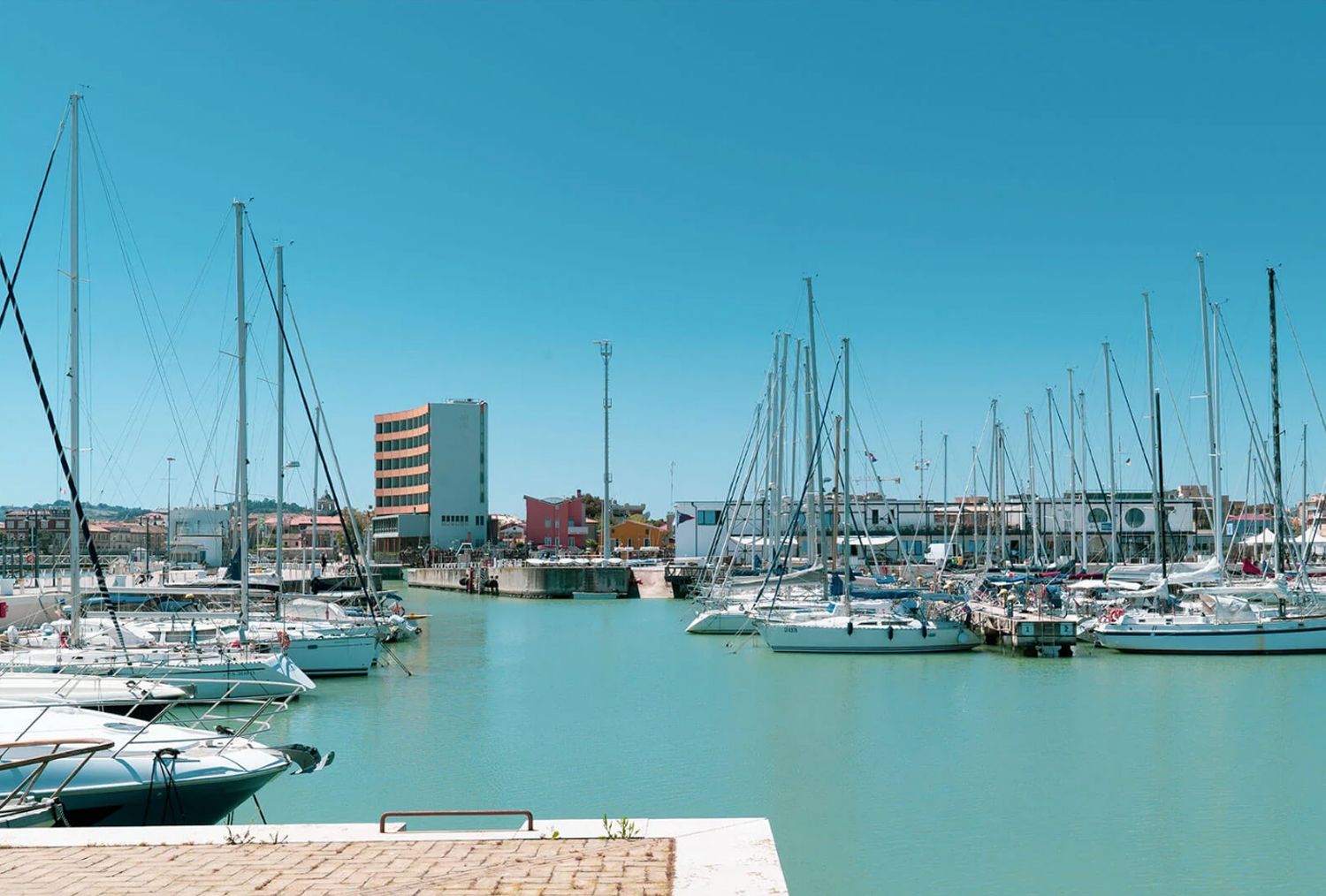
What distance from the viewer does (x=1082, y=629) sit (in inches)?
1938

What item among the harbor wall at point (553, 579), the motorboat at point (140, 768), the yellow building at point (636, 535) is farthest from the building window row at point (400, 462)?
the motorboat at point (140, 768)

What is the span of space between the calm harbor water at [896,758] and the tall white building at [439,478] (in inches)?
4190

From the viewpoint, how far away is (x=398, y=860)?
9672 mm

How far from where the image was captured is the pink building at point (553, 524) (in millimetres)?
158750

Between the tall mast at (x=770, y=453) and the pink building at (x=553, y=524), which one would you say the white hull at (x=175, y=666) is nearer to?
the tall mast at (x=770, y=453)

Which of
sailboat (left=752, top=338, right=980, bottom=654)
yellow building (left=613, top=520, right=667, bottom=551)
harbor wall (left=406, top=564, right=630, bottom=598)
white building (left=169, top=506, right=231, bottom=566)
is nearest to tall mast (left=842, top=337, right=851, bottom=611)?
sailboat (left=752, top=338, right=980, bottom=654)

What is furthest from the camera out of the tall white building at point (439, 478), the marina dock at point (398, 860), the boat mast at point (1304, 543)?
the tall white building at point (439, 478)

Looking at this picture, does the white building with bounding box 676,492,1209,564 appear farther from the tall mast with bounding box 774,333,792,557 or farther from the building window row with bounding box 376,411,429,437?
the building window row with bounding box 376,411,429,437

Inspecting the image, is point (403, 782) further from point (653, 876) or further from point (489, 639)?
point (489, 639)

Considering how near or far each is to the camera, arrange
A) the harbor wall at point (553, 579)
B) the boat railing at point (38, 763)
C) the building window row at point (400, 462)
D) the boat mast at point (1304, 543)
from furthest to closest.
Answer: the building window row at point (400, 462) < the harbor wall at point (553, 579) < the boat mast at point (1304, 543) < the boat railing at point (38, 763)

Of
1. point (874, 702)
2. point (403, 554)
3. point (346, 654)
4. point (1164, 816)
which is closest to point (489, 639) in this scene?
point (346, 654)

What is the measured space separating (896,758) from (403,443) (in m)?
137

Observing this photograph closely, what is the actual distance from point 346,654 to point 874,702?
57.2ft

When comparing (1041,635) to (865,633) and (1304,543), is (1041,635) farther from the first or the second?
(1304,543)
